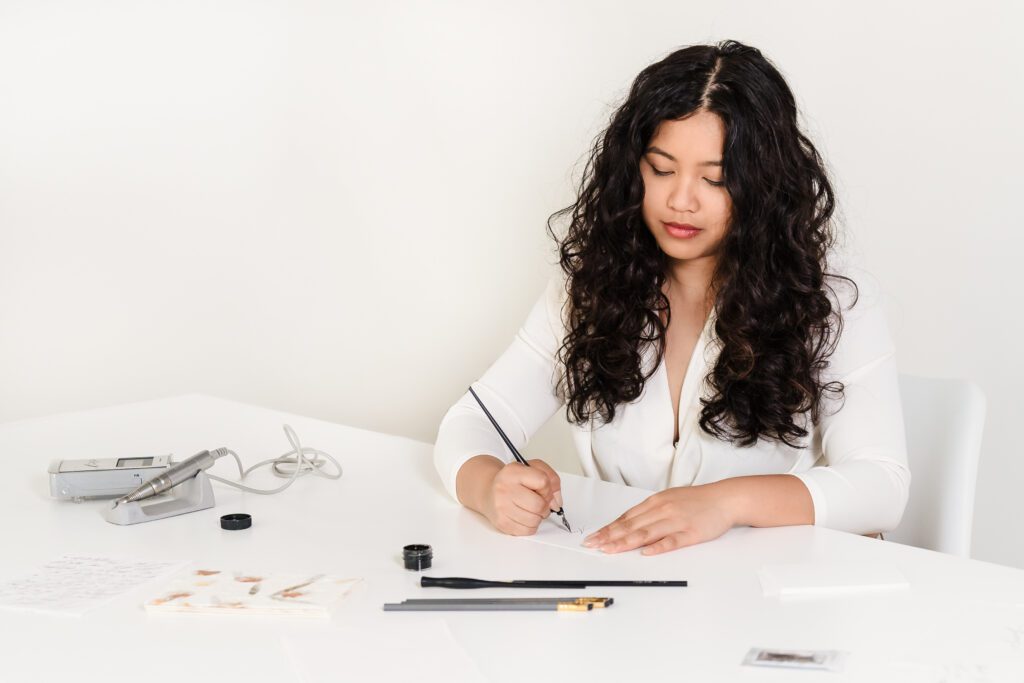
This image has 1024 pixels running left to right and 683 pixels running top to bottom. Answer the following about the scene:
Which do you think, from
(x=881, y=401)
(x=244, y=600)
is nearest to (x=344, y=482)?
(x=244, y=600)

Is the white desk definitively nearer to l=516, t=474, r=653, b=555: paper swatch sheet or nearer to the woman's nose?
l=516, t=474, r=653, b=555: paper swatch sheet

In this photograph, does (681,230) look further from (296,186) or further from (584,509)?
(296,186)

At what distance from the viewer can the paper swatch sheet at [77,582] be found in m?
1.30

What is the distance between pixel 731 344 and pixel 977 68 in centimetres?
129

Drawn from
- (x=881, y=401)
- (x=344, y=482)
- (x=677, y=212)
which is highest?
(x=677, y=212)

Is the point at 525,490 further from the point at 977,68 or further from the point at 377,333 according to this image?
the point at 377,333

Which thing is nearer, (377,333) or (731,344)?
(731,344)

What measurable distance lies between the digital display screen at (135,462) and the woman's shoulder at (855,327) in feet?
3.78

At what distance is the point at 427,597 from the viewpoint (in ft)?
4.25

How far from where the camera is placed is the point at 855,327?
1872mm

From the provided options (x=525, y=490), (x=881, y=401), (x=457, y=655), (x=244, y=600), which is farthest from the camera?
(x=881, y=401)

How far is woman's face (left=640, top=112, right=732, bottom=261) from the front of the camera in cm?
180

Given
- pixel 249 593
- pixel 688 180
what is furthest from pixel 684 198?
pixel 249 593

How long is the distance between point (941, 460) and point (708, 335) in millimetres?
468
